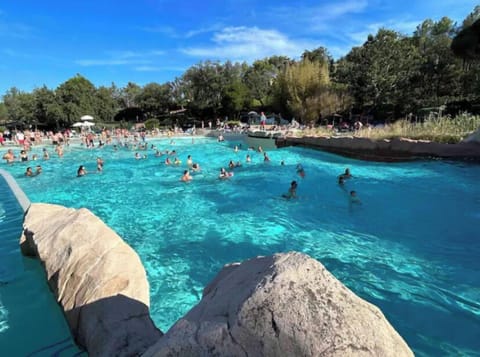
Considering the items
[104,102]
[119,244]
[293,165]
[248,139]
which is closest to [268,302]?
[119,244]

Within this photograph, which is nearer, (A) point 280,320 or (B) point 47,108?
(A) point 280,320

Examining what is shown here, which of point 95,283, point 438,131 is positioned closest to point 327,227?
point 95,283

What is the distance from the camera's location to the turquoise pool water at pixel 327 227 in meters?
4.64

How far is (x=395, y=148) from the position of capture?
47.9 feet

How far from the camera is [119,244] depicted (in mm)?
4352

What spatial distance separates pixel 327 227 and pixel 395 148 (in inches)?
342

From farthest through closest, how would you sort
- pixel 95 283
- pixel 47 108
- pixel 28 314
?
pixel 47 108
pixel 28 314
pixel 95 283

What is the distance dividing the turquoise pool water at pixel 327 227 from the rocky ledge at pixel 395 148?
0.60 metres

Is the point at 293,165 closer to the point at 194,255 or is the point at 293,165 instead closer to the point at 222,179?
the point at 222,179

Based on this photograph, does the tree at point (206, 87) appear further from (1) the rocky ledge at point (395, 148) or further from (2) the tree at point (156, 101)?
(1) the rocky ledge at point (395, 148)

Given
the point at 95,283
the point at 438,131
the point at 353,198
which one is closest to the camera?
the point at 95,283

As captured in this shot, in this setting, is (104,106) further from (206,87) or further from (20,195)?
(20,195)

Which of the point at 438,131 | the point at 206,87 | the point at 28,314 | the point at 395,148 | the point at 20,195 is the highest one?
the point at 206,87

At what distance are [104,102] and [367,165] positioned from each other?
4464 cm
